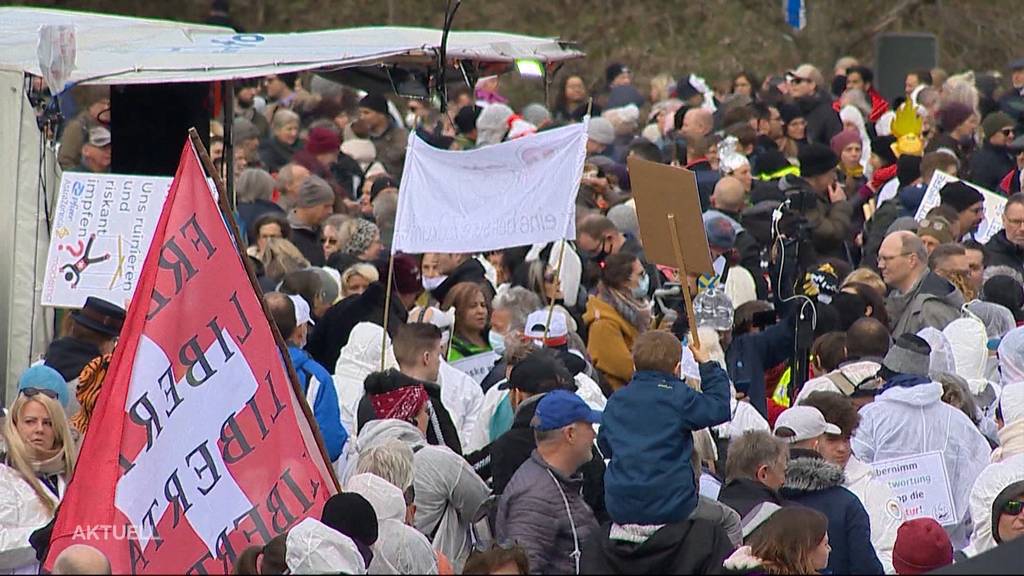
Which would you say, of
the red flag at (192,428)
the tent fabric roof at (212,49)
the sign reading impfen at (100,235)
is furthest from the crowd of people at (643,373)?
the tent fabric roof at (212,49)

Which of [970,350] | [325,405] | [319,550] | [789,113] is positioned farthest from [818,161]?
[319,550]

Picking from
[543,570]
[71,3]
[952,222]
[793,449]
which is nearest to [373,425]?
[543,570]

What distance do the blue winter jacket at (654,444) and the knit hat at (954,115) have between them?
9.99 meters

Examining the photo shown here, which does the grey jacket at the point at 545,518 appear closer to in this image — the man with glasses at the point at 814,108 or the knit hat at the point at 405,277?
the knit hat at the point at 405,277

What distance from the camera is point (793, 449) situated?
285 inches

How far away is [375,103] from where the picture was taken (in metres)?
16.3

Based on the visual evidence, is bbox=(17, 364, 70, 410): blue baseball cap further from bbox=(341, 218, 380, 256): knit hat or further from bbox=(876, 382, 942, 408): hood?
bbox=(341, 218, 380, 256): knit hat

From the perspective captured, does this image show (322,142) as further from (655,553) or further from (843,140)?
(655,553)

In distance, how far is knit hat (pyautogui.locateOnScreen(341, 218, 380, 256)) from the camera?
11406 millimetres

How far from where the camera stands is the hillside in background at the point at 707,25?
85.9ft

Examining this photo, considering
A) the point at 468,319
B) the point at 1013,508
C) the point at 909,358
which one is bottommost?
the point at 468,319

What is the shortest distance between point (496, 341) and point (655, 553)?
12.5 feet

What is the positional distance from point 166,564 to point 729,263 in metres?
5.28

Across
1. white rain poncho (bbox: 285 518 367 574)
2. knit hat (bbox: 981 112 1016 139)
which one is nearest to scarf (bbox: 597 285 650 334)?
white rain poncho (bbox: 285 518 367 574)
